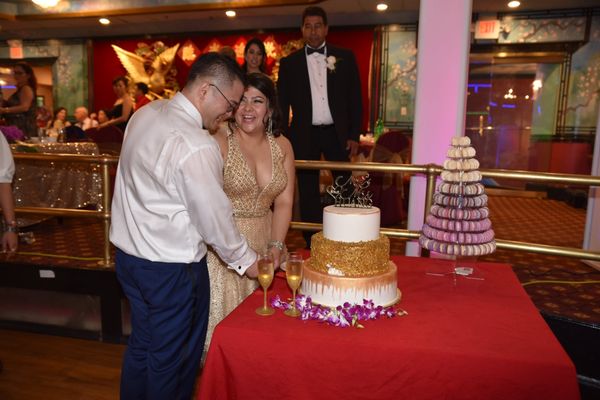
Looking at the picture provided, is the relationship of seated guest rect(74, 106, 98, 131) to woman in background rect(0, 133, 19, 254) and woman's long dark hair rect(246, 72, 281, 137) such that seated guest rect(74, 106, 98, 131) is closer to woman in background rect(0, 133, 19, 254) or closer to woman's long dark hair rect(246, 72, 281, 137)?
woman in background rect(0, 133, 19, 254)

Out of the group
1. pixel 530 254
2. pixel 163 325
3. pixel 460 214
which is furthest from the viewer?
pixel 530 254

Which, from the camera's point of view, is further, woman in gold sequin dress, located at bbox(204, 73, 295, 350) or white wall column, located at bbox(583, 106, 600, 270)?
white wall column, located at bbox(583, 106, 600, 270)

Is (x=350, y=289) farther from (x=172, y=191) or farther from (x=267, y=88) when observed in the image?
(x=267, y=88)

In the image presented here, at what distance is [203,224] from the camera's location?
1633 millimetres

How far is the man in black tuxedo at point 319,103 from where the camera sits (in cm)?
377

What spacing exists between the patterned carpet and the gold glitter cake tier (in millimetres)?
1557

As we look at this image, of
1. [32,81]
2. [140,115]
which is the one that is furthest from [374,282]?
[32,81]

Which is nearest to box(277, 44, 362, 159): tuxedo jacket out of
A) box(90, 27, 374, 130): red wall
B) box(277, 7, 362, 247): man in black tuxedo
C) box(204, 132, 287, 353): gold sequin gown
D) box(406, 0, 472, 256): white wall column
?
box(277, 7, 362, 247): man in black tuxedo

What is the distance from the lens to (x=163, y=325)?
1732 millimetres

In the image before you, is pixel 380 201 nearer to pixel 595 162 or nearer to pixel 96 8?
pixel 595 162

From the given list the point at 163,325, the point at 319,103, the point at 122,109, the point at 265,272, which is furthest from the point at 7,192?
the point at 122,109

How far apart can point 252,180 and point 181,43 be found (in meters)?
8.95

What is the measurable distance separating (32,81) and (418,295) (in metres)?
4.40

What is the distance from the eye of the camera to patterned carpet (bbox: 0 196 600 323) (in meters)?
2.87
